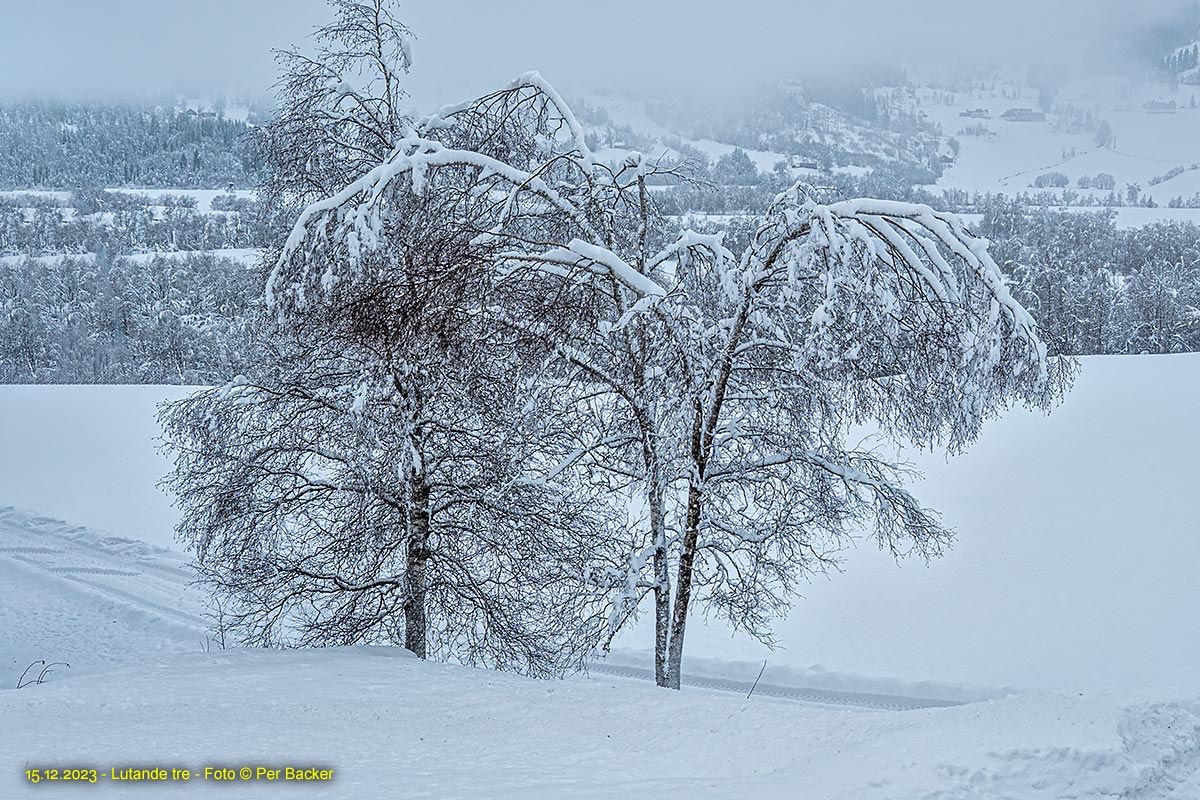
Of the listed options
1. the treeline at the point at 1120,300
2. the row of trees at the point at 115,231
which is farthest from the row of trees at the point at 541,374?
the row of trees at the point at 115,231

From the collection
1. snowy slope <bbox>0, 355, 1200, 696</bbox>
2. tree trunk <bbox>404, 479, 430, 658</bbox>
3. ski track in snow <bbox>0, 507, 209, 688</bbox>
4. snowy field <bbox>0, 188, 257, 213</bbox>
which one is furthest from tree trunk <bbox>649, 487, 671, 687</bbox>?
snowy field <bbox>0, 188, 257, 213</bbox>

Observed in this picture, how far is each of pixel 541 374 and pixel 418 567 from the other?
2.59 meters

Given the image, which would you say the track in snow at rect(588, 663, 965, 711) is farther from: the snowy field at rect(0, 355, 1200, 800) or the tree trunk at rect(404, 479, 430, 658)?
the tree trunk at rect(404, 479, 430, 658)

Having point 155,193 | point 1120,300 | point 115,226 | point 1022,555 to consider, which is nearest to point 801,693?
point 1022,555

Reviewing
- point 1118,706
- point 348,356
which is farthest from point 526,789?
point 348,356

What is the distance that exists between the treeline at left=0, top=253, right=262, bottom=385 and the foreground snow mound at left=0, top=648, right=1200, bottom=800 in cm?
5578

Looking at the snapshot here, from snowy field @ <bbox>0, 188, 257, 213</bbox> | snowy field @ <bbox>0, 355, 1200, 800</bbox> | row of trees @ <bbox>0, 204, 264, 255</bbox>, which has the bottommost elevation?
snowy field @ <bbox>0, 355, 1200, 800</bbox>

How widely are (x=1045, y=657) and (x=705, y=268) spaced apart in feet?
33.0

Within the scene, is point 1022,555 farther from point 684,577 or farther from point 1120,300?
point 1120,300

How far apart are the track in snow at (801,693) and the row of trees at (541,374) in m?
4.78

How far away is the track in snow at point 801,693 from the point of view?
11.9m

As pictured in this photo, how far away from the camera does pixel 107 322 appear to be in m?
71.3

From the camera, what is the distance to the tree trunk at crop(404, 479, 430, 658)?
773 centimetres

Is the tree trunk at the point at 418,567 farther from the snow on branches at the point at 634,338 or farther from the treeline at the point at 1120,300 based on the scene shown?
the treeline at the point at 1120,300
